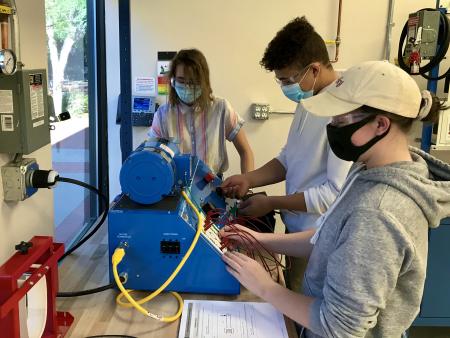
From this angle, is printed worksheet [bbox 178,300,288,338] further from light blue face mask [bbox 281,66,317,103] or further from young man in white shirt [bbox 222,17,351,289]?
light blue face mask [bbox 281,66,317,103]

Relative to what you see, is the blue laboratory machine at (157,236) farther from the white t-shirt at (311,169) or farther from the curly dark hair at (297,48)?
the curly dark hair at (297,48)

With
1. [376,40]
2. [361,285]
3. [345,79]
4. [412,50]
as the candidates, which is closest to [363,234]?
[361,285]

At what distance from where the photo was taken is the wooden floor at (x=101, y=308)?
1.09 metres

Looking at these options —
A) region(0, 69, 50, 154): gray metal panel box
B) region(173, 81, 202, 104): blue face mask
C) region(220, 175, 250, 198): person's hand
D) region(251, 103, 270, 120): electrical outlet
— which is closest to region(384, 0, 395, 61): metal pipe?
region(251, 103, 270, 120): electrical outlet

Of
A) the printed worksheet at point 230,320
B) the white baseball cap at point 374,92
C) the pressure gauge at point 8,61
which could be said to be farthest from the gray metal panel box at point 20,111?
the white baseball cap at point 374,92

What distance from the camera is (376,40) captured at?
3176 mm

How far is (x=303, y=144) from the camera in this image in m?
1.57

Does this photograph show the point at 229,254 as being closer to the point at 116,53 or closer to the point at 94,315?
the point at 94,315

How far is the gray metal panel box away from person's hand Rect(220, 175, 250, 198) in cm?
79

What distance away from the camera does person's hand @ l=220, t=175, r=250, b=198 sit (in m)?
1.75

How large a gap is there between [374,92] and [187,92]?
1.27 meters

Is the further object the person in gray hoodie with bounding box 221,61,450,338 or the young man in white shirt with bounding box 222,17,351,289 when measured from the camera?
the young man in white shirt with bounding box 222,17,351,289

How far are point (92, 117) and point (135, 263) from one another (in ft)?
5.63

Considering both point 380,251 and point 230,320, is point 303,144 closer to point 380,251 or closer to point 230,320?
point 230,320
